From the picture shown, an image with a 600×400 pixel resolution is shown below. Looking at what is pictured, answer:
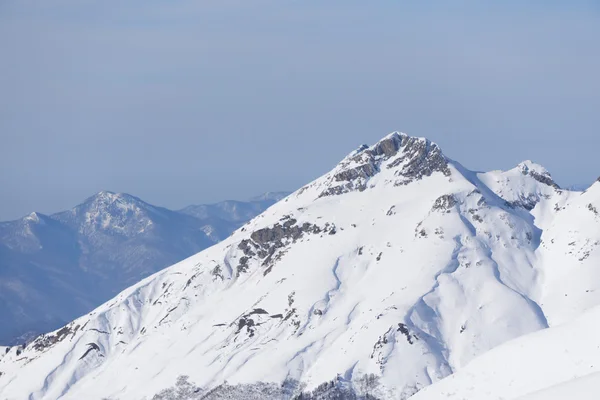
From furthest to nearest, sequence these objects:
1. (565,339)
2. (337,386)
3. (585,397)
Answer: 1. (337,386)
2. (565,339)
3. (585,397)

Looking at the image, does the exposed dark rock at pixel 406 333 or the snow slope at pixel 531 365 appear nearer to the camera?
the snow slope at pixel 531 365

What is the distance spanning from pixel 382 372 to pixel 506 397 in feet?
361

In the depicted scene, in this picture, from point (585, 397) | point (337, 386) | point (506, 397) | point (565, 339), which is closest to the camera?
point (585, 397)

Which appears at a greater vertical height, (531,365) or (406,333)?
(531,365)

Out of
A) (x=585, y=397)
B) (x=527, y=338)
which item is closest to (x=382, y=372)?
(x=527, y=338)

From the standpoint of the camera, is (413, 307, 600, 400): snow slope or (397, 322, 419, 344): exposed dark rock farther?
(397, 322, 419, 344): exposed dark rock

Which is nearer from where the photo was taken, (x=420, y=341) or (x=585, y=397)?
(x=585, y=397)

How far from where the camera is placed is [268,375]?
193 metres

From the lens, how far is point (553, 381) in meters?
81.1

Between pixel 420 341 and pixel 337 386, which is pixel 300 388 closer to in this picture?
pixel 337 386

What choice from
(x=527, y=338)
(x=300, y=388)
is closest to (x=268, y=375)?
(x=300, y=388)

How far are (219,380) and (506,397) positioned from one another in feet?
407

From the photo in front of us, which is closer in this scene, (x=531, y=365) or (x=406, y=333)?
(x=531, y=365)

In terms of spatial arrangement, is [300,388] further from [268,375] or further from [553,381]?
[553,381]
